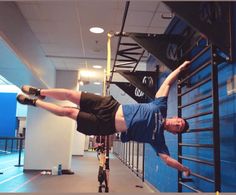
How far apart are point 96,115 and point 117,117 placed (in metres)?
0.22

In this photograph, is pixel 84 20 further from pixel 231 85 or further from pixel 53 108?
pixel 231 85

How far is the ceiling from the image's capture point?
172 inches

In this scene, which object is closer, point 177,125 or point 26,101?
point 177,125

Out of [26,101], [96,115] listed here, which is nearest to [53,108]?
[26,101]

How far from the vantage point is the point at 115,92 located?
12781 mm

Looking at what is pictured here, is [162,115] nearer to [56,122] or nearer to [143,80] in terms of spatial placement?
[143,80]

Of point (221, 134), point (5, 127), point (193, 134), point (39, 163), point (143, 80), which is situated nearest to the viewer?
point (221, 134)

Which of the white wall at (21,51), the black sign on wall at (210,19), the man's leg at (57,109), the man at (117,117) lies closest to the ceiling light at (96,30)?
the white wall at (21,51)

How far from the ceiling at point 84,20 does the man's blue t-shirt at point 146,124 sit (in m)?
1.67

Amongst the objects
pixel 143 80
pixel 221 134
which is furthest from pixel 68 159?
pixel 221 134

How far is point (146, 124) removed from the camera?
312 centimetres

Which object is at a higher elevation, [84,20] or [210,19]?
[84,20]

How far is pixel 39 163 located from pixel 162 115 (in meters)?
5.86

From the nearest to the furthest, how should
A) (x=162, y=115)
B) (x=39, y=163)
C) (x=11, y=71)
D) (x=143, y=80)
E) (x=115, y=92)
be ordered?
(x=162, y=115) < (x=143, y=80) < (x=11, y=71) < (x=39, y=163) < (x=115, y=92)
